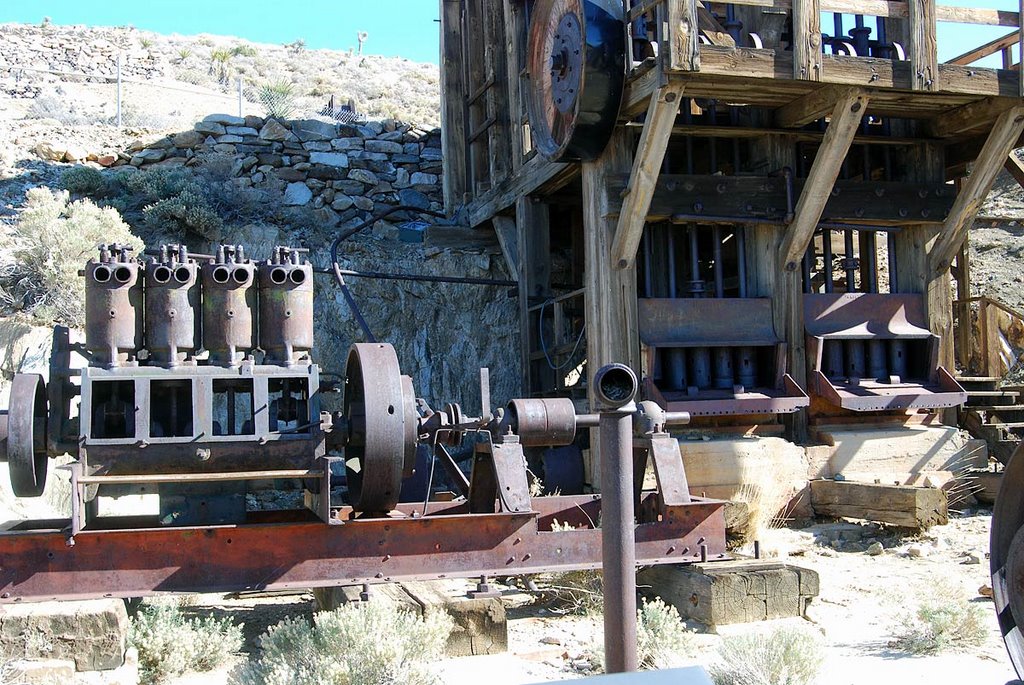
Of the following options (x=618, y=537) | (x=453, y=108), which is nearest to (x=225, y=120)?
(x=453, y=108)

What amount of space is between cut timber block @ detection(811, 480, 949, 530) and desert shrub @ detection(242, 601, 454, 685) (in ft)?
15.0

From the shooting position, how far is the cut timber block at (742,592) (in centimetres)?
630

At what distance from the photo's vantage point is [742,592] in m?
6.36

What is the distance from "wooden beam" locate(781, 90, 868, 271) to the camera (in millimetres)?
9086

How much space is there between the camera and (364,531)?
6.15 m

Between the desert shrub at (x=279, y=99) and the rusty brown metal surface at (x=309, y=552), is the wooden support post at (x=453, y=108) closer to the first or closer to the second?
the desert shrub at (x=279, y=99)

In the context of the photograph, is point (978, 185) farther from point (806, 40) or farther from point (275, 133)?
point (275, 133)

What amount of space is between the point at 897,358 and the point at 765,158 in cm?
237

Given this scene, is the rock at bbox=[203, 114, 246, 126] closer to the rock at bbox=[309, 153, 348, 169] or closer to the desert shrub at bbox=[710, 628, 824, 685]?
the rock at bbox=[309, 153, 348, 169]

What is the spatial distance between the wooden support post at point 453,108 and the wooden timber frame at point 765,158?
1.54 m

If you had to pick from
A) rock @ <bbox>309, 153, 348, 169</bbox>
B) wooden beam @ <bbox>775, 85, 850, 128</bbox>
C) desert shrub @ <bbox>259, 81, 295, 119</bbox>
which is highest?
desert shrub @ <bbox>259, 81, 295, 119</bbox>

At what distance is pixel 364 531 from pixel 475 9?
9.32m

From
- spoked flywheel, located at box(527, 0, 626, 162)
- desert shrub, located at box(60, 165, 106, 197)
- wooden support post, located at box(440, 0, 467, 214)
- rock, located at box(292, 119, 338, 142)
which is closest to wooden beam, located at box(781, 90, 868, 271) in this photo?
spoked flywheel, located at box(527, 0, 626, 162)

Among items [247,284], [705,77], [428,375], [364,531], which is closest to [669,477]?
[364,531]
